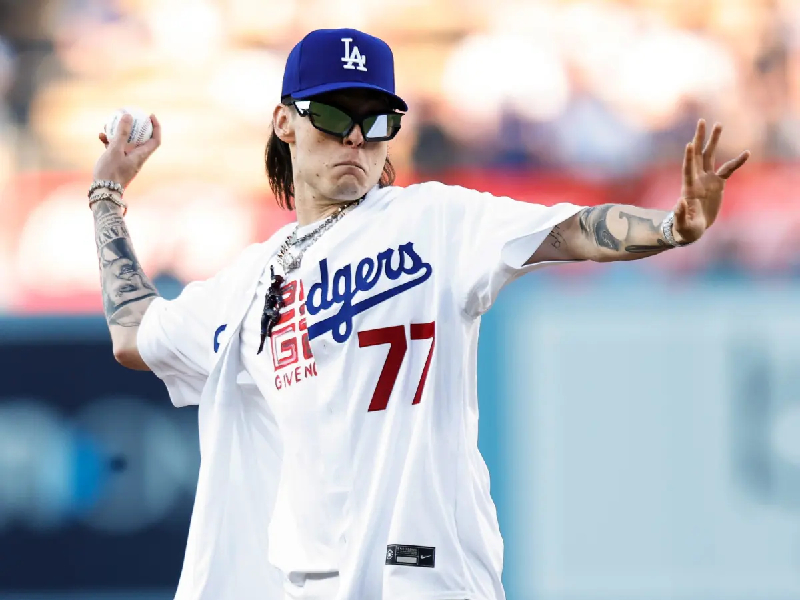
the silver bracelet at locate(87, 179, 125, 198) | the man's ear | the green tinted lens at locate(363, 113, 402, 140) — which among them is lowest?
the green tinted lens at locate(363, 113, 402, 140)

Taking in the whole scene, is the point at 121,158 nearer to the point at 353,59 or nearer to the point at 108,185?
the point at 108,185

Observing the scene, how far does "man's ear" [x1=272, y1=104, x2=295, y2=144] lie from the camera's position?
133 inches

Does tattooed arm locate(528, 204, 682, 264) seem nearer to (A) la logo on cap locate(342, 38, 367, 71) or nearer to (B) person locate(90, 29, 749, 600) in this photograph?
(B) person locate(90, 29, 749, 600)

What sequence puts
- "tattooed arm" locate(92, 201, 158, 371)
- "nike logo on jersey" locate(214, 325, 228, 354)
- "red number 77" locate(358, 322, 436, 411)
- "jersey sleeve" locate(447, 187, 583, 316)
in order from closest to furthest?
1. "jersey sleeve" locate(447, 187, 583, 316)
2. "red number 77" locate(358, 322, 436, 411)
3. "nike logo on jersey" locate(214, 325, 228, 354)
4. "tattooed arm" locate(92, 201, 158, 371)

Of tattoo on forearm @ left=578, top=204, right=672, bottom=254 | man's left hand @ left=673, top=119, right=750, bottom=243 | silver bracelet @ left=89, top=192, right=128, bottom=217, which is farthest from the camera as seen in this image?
silver bracelet @ left=89, top=192, right=128, bottom=217

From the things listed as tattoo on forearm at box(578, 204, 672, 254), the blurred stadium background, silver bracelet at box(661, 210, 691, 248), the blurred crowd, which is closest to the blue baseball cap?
tattoo on forearm at box(578, 204, 672, 254)

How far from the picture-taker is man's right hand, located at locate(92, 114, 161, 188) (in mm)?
3910

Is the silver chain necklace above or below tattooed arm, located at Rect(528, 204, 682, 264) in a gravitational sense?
above

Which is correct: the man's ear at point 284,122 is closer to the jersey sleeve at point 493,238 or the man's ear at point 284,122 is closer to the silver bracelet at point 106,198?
the jersey sleeve at point 493,238

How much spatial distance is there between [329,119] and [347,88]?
0.09m

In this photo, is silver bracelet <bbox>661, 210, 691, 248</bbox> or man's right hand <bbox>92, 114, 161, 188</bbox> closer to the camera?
silver bracelet <bbox>661, 210, 691, 248</bbox>

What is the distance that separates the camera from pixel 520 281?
7219 millimetres

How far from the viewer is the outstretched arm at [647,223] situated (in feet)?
8.60

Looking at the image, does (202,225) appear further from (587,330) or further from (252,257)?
(252,257)
